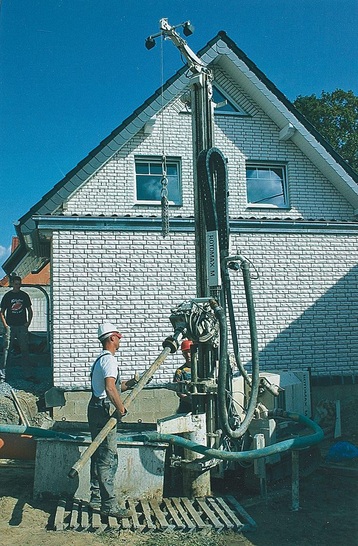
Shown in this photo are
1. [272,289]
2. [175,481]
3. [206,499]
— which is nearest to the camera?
[206,499]

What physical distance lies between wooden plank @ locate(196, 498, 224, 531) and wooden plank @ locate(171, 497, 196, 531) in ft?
0.63

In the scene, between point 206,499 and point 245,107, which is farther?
point 245,107

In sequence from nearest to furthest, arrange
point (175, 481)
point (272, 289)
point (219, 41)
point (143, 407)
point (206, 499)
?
1. point (206, 499)
2. point (175, 481)
3. point (143, 407)
4. point (272, 289)
5. point (219, 41)

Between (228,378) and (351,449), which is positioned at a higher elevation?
(228,378)

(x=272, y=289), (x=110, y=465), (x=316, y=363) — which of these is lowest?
(x=110, y=465)

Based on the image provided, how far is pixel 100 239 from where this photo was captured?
10773mm

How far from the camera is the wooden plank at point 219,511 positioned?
5.69m

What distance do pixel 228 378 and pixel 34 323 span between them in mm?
16941

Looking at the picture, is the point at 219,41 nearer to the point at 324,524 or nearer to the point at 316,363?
the point at 316,363

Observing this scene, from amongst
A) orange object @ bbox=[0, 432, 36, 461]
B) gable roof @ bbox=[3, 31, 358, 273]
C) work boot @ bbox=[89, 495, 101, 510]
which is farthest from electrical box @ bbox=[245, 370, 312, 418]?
gable roof @ bbox=[3, 31, 358, 273]

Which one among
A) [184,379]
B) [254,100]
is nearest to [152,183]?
[254,100]

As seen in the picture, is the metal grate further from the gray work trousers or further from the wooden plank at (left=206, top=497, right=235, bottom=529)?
the gray work trousers

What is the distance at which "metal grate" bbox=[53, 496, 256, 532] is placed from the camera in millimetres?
5668

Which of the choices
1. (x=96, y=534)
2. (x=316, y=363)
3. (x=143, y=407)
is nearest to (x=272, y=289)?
(x=316, y=363)
